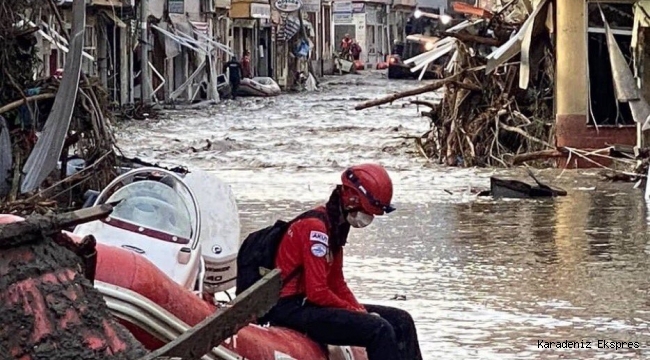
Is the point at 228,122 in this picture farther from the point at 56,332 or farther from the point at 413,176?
the point at 56,332

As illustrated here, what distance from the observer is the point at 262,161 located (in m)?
24.6

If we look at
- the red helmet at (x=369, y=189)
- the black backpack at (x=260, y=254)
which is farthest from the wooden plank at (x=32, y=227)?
the red helmet at (x=369, y=189)

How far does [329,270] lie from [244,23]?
5050 centimetres

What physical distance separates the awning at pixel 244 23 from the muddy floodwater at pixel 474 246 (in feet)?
89.8

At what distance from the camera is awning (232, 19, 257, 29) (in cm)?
5619

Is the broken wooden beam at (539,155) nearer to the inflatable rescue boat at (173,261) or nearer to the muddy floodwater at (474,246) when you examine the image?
the muddy floodwater at (474,246)

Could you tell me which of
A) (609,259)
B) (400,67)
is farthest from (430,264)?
(400,67)

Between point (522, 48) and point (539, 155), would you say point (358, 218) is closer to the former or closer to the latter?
point (539, 155)

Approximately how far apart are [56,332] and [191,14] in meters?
45.3

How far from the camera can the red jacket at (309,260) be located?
6500mm

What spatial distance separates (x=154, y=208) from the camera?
788cm

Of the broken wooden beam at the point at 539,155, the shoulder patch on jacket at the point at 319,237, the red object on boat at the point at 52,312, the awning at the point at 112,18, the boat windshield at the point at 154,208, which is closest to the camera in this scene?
the red object on boat at the point at 52,312

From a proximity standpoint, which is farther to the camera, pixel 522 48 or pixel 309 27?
pixel 309 27


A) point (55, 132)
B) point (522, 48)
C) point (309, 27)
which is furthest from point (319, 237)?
point (309, 27)
